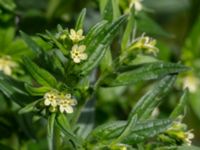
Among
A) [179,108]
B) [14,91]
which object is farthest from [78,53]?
[179,108]

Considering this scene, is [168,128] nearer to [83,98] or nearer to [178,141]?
→ [178,141]

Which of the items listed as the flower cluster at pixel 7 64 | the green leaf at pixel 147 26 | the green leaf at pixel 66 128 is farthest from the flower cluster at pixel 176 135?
the flower cluster at pixel 7 64

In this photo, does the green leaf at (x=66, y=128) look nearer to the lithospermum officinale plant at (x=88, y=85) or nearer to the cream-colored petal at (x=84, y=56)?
the lithospermum officinale plant at (x=88, y=85)

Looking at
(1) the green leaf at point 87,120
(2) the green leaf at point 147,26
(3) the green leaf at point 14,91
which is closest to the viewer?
(3) the green leaf at point 14,91

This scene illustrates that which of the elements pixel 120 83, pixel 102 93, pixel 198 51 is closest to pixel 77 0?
pixel 102 93

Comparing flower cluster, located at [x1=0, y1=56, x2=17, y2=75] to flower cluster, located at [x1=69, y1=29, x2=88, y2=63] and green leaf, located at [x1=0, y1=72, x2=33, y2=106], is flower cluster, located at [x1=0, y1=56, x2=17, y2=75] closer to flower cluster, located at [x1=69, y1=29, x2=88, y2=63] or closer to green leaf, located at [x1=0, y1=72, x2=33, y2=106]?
green leaf, located at [x1=0, y1=72, x2=33, y2=106]

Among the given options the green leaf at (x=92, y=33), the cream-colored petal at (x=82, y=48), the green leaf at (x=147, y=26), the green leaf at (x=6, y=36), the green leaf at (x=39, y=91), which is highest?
the green leaf at (x=147, y=26)
